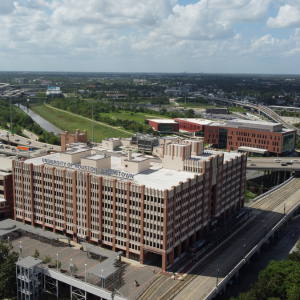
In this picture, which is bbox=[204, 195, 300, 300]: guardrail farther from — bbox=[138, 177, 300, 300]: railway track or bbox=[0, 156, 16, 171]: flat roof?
bbox=[0, 156, 16, 171]: flat roof

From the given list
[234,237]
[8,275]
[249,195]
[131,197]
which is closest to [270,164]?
[249,195]

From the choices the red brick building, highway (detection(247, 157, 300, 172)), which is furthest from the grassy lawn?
the red brick building

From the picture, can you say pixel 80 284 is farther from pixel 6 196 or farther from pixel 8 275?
pixel 6 196

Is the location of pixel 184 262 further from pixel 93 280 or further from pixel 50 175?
pixel 50 175

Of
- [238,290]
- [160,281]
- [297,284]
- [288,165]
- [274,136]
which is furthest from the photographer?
[274,136]

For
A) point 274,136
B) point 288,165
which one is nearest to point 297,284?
point 288,165

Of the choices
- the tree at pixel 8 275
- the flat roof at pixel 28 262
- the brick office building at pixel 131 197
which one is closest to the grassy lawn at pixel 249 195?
the brick office building at pixel 131 197
